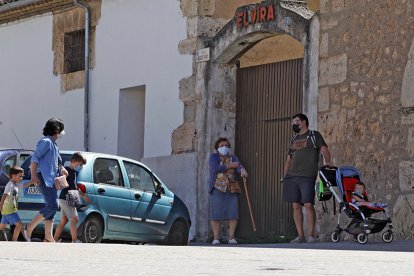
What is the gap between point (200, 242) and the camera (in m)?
19.9

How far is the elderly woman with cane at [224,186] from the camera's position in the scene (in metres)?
17.8

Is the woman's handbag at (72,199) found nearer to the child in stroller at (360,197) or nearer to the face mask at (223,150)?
the face mask at (223,150)

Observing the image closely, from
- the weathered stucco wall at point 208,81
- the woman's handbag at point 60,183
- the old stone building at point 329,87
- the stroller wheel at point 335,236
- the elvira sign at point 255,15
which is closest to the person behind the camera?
the woman's handbag at point 60,183

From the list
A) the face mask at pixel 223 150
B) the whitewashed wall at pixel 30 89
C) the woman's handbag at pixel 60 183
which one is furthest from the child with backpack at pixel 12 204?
the whitewashed wall at pixel 30 89

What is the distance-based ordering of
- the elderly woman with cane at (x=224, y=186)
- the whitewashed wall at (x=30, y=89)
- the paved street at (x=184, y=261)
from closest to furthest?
the paved street at (x=184, y=261) < the elderly woman with cane at (x=224, y=186) < the whitewashed wall at (x=30, y=89)

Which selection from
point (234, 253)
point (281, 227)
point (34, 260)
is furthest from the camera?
point (281, 227)

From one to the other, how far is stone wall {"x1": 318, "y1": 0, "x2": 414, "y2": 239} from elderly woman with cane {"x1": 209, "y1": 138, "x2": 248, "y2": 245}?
4.43 ft

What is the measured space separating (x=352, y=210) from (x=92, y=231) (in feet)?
11.6

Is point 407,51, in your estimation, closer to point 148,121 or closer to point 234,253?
point 234,253

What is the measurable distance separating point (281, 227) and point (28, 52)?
28.9ft

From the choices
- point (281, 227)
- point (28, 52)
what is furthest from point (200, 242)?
point (28, 52)

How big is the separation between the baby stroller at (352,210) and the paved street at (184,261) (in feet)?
9.47

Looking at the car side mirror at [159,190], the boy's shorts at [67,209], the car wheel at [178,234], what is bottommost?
the car wheel at [178,234]

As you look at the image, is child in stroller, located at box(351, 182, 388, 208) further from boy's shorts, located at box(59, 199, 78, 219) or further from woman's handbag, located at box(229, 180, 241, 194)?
boy's shorts, located at box(59, 199, 78, 219)
